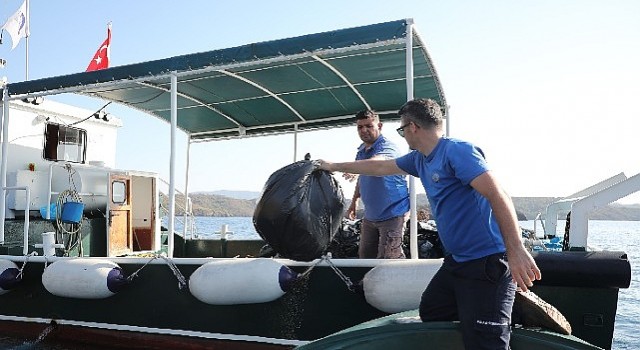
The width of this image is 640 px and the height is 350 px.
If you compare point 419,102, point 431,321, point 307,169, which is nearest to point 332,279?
point 307,169

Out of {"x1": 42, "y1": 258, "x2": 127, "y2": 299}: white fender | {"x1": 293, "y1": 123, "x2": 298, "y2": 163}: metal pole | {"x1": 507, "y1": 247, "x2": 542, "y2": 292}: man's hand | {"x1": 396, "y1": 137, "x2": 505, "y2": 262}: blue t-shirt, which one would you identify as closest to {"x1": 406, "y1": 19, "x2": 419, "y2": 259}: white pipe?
{"x1": 396, "y1": 137, "x2": 505, "y2": 262}: blue t-shirt

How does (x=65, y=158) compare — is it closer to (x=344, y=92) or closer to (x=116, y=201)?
(x=116, y=201)

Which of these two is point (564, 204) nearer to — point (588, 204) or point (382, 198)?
point (382, 198)

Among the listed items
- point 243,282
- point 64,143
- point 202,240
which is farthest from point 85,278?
point 64,143

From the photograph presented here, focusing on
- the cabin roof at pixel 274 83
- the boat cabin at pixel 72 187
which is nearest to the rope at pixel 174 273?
the cabin roof at pixel 274 83

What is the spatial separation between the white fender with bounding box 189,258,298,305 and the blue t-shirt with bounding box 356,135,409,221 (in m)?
1.00

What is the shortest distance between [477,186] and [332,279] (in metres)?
2.56

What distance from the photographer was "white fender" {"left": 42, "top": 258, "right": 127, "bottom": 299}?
5.71 m

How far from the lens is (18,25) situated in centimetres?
932

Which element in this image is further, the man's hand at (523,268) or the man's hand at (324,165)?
the man's hand at (324,165)

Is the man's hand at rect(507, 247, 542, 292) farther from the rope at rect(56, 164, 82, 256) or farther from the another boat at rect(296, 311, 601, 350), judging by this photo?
the rope at rect(56, 164, 82, 256)

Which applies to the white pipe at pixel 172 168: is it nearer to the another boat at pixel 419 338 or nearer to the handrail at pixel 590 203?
Result: the another boat at pixel 419 338

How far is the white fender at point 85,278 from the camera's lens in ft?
18.7

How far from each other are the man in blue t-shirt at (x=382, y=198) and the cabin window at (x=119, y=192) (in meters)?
5.00
